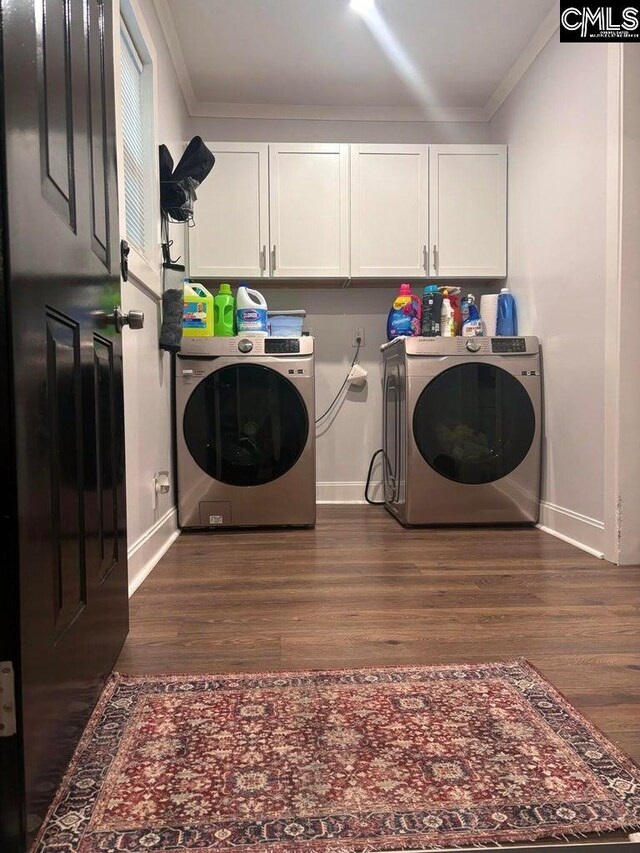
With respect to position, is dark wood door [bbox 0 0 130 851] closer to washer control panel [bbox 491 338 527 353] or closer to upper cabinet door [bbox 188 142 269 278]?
upper cabinet door [bbox 188 142 269 278]

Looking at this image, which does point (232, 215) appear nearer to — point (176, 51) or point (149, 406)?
point (176, 51)

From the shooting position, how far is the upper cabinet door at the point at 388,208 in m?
2.95

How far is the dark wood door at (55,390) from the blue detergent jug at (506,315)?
83.6 inches

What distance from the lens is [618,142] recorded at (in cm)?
196

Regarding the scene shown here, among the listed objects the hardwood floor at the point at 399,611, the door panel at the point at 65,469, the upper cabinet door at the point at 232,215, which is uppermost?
the upper cabinet door at the point at 232,215

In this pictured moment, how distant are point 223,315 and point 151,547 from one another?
1.16m

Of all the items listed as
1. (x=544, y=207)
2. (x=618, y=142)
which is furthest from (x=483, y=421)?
(x=618, y=142)

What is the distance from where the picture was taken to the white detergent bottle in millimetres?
2650

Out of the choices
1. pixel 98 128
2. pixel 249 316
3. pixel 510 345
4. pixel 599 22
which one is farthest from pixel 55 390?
pixel 599 22

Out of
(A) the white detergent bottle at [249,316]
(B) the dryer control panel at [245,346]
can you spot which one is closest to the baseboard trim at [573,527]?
(B) the dryer control panel at [245,346]

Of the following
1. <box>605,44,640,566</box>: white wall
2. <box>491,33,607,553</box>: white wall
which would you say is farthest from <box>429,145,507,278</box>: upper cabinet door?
<box>605,44,640,566</box>: white wall

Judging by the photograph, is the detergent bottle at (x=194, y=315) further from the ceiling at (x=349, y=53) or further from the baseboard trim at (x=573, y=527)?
the baseboard trim at (x=573, y=527)

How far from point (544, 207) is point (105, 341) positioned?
218 centimetres

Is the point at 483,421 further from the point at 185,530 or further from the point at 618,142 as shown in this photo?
the point at 185,530
